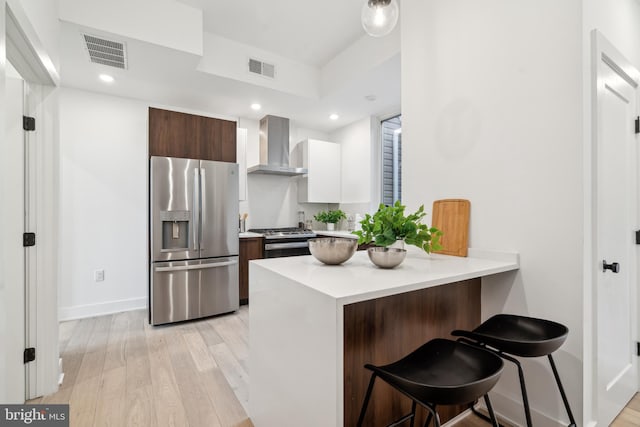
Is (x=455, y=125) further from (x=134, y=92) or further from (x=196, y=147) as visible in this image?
(x=134, y=92)

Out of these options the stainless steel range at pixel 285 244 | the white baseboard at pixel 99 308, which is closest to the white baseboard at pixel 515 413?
the stainless steel range at pixel 285 244

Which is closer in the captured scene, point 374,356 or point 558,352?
point 374,356

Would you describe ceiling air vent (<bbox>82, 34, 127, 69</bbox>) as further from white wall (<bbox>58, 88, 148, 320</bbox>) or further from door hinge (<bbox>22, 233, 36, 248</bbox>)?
door hinge (<bbox>22, 233, 36, 248</bbox>)

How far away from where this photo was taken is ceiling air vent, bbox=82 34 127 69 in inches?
98.0

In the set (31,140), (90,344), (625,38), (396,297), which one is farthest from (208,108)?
(625,38)

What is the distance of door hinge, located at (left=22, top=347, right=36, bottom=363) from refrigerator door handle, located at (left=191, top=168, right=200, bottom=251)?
1.53 m

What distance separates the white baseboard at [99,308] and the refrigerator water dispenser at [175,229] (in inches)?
41.1

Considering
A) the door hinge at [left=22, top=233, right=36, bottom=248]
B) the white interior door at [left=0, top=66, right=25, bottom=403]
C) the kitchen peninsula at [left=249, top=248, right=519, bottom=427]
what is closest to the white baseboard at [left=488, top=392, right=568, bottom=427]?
the kitchen peninsula at [left=249, top=248, right=519, bottom=427]

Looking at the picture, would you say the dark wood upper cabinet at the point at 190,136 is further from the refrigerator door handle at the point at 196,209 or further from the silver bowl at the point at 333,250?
the silver bowl at the point at 333,250

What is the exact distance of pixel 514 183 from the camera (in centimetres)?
167

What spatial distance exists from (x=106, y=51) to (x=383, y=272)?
2999mm

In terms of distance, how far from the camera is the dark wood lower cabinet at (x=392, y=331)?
1.29 meters

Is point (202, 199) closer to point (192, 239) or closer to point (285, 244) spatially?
point (192, 239)

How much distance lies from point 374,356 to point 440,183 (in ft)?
4.01
